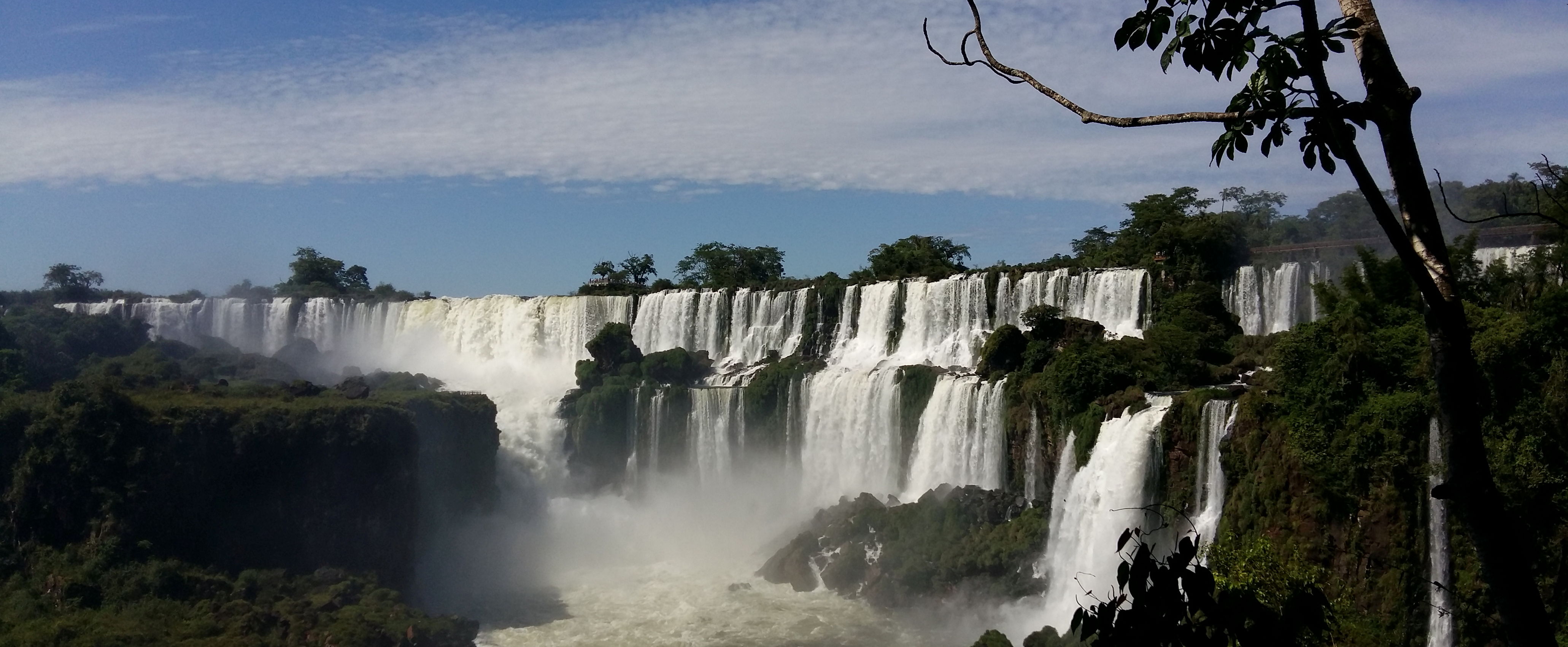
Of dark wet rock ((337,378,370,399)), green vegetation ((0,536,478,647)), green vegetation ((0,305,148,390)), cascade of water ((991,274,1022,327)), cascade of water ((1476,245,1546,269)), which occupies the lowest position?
green vegetation ((0,536,478,647))

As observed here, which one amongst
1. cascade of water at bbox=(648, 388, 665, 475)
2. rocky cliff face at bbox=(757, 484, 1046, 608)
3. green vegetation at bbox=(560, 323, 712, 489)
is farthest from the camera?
green vegetation at bbox=(560, 323, 712, 489)

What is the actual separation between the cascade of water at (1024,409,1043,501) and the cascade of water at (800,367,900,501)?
17.2ft

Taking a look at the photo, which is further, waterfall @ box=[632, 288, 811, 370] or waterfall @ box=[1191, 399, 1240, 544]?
waterfall @ box=[632, 288, 811, 370]

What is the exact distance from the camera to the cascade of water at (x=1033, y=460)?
84.4 ft

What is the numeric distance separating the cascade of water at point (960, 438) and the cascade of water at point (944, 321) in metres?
3.97

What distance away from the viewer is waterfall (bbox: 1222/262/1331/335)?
27.8 metres

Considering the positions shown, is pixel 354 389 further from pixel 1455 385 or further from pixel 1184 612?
pixel 1455 385

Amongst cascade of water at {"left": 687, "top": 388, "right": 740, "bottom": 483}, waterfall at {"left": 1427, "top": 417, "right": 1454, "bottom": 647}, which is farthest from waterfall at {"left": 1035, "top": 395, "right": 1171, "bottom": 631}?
cascade of water at {"left": 687, "top": 388, "right": 740, "bottom": 483}

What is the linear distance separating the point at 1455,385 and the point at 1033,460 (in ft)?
74.4

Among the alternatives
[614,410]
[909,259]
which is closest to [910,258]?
[909,259]

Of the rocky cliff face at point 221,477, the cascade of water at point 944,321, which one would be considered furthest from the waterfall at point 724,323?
the rocky cliff face at point 221,477

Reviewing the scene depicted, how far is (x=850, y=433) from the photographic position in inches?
1273

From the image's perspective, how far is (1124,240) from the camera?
37.5 m

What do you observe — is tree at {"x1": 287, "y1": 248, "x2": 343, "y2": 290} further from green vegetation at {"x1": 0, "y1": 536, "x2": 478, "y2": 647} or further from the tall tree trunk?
the tall tree trunk
